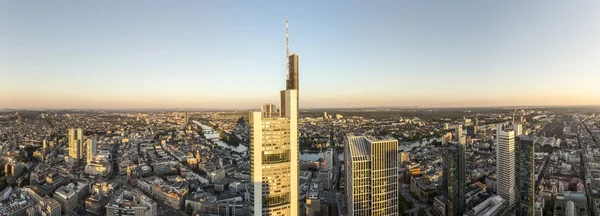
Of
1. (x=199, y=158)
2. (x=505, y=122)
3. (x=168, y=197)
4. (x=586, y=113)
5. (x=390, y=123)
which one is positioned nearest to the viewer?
(x=586, y=113)

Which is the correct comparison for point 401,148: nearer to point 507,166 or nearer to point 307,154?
point 307,154

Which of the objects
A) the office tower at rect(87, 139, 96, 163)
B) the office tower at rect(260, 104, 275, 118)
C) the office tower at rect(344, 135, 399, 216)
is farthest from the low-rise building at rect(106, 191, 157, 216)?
the office tower at rect(87, 139, 96, 163)

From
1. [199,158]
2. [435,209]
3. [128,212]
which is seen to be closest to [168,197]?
[128,212]

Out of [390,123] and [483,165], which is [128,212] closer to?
[483,165]

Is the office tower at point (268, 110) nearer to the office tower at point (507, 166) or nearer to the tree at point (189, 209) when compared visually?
the tree at point (189, 209)

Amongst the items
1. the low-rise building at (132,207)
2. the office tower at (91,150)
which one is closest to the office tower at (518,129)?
the low-rise building at (132,207)

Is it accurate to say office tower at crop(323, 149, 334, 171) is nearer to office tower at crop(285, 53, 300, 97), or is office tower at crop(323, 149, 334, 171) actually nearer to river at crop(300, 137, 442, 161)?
river at crop(300, 137, 442, 161)

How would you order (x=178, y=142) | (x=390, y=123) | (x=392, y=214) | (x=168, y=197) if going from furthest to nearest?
(x=390, y=123), (x=178, y=142), (x=168, y=197), (x=392, y=214)
